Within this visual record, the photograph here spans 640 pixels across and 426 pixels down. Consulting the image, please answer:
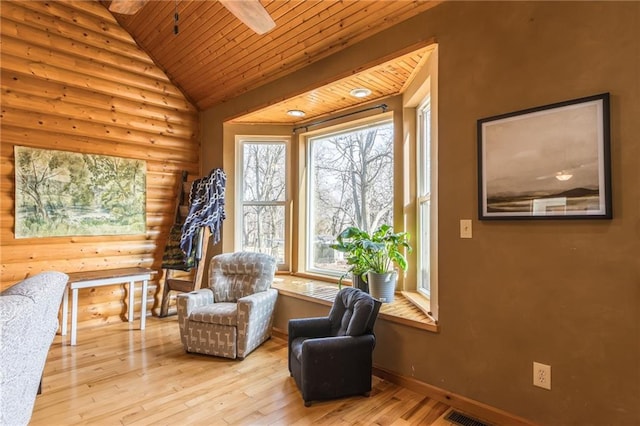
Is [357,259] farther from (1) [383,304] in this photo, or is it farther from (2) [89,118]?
(2) [89,118]

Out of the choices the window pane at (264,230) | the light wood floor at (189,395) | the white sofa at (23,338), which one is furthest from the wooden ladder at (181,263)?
the white sofa at (23,338)

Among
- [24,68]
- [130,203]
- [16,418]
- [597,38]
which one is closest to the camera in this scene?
[16,418]

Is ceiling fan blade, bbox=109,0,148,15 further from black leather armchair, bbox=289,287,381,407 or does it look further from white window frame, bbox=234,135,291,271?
black leather armchair, bbox=289,287,381,407

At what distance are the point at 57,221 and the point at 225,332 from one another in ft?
7.19

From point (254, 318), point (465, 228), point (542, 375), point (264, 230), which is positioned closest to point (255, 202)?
point (264, 230)

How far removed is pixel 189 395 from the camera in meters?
2.38

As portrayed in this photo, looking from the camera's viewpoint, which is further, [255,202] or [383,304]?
[255,202]

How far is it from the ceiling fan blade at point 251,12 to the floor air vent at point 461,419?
2724 mm

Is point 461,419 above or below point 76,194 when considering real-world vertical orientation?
below

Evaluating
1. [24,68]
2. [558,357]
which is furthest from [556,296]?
[24,68]

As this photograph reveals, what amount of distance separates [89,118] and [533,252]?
14.1 feet

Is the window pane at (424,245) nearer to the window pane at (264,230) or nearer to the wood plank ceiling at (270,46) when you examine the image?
the wood plank ceiling at (270,46)

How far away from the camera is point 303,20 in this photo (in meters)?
2.96

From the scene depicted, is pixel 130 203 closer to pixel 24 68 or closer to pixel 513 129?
pixel 24 68
